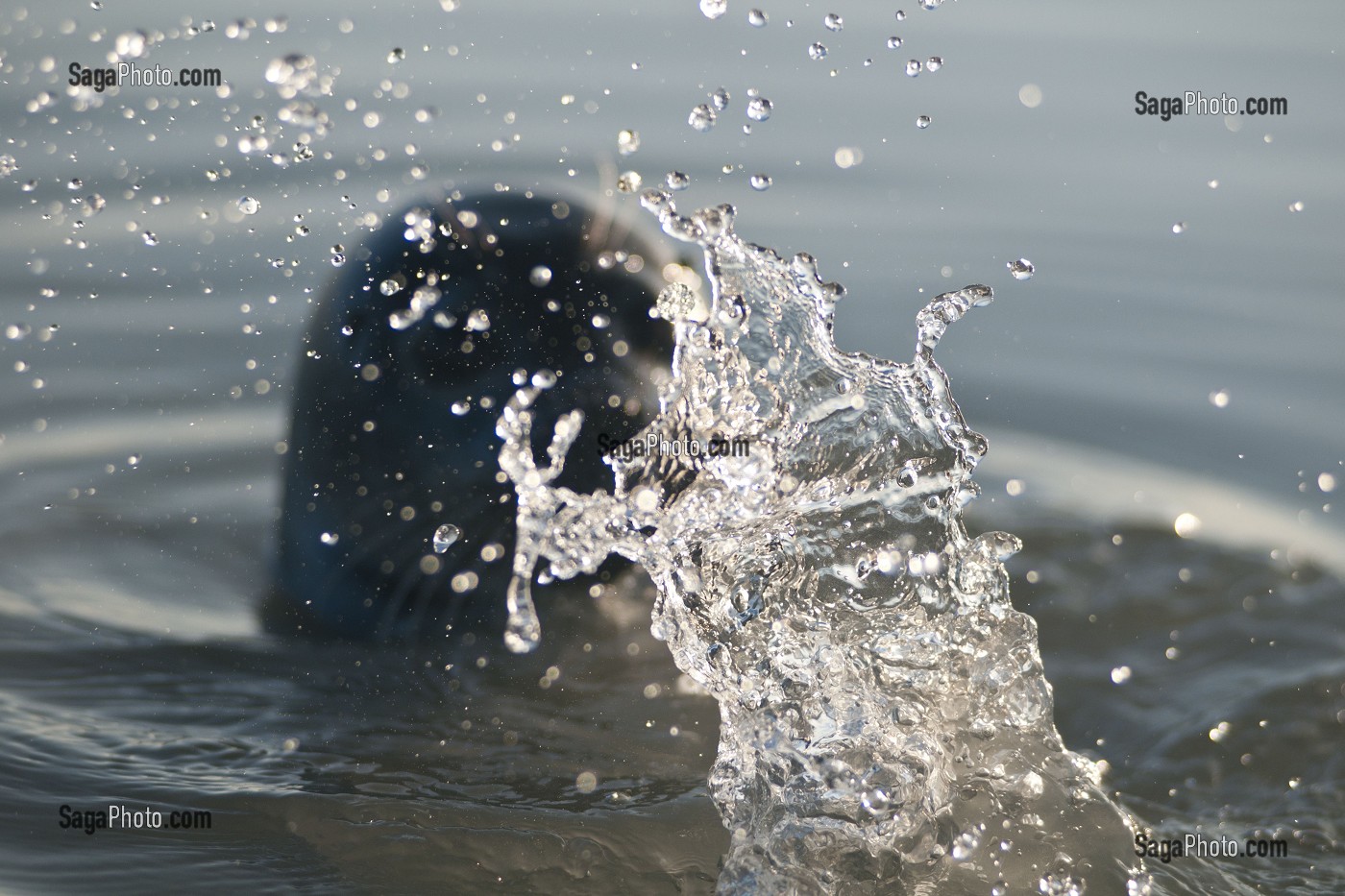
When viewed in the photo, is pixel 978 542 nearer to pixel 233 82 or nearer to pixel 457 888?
pixel 457 888

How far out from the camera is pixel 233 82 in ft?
20.7

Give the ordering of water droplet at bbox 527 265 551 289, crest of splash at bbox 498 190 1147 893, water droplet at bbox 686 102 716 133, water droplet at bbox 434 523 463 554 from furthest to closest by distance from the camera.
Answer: water droplet at bbox 686 102 716 133, water droplet at bbox 527 265 551 289, water droplet at bbox 434 523 463 554, crest of splash at bbox 498 190 1147 893

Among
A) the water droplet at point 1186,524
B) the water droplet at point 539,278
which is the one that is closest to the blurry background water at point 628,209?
the water droplet at point 1186,524

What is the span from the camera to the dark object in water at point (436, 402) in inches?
131

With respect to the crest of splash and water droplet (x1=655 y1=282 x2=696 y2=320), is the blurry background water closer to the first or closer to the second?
the crest of splash

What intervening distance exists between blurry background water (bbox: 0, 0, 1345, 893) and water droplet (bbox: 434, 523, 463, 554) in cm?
25

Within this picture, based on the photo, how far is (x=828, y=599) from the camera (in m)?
3.13

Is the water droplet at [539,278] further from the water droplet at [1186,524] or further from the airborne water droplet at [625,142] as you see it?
the airborne water droplet at [625,142]

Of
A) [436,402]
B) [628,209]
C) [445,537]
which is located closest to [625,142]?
[628,209]

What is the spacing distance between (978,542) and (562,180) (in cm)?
280

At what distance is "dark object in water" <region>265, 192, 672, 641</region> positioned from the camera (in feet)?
10.9

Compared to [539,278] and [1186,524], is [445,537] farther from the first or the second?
[1186,524]

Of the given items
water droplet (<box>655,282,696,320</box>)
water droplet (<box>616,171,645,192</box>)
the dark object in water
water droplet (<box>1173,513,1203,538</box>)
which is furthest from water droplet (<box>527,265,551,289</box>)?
water droplet (<box>1173,513,1203,538</box>)

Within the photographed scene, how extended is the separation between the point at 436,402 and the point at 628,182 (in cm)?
203
